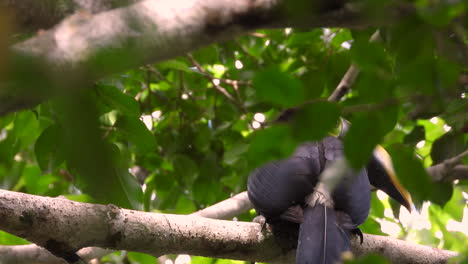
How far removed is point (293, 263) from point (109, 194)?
1.61 metres

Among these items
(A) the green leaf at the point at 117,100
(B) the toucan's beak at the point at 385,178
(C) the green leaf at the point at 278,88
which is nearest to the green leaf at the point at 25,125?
(A) the green leaf at the point at 117,100

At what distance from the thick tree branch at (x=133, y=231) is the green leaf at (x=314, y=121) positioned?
2.89 ft

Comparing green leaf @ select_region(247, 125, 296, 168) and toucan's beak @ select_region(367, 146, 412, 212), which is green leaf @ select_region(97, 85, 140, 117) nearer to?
green leaf @ select_region(247, 125, 296, 168)

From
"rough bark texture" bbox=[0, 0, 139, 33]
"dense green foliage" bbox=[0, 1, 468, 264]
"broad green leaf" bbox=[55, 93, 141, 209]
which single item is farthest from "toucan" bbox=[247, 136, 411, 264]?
"broad green leaf" bbox=[55, 93, 141, 209]

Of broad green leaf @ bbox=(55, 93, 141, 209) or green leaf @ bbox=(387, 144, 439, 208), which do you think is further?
green leaf @ bbox=(387, 144, 439, 208)

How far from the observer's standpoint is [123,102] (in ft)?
5.36

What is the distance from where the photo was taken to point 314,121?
70 centimetres

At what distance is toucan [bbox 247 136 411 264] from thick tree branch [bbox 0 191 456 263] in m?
0.12

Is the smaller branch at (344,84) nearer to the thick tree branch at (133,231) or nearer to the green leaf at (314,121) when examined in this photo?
the thick tree branch at (133,231)

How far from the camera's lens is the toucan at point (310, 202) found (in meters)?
1.87

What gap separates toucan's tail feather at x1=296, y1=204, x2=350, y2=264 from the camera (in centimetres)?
182

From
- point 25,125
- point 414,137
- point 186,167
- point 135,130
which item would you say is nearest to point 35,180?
point 25,125

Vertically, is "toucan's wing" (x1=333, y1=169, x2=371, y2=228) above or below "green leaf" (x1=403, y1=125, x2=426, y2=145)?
above

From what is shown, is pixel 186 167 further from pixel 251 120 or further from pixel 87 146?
pixel 87 146
